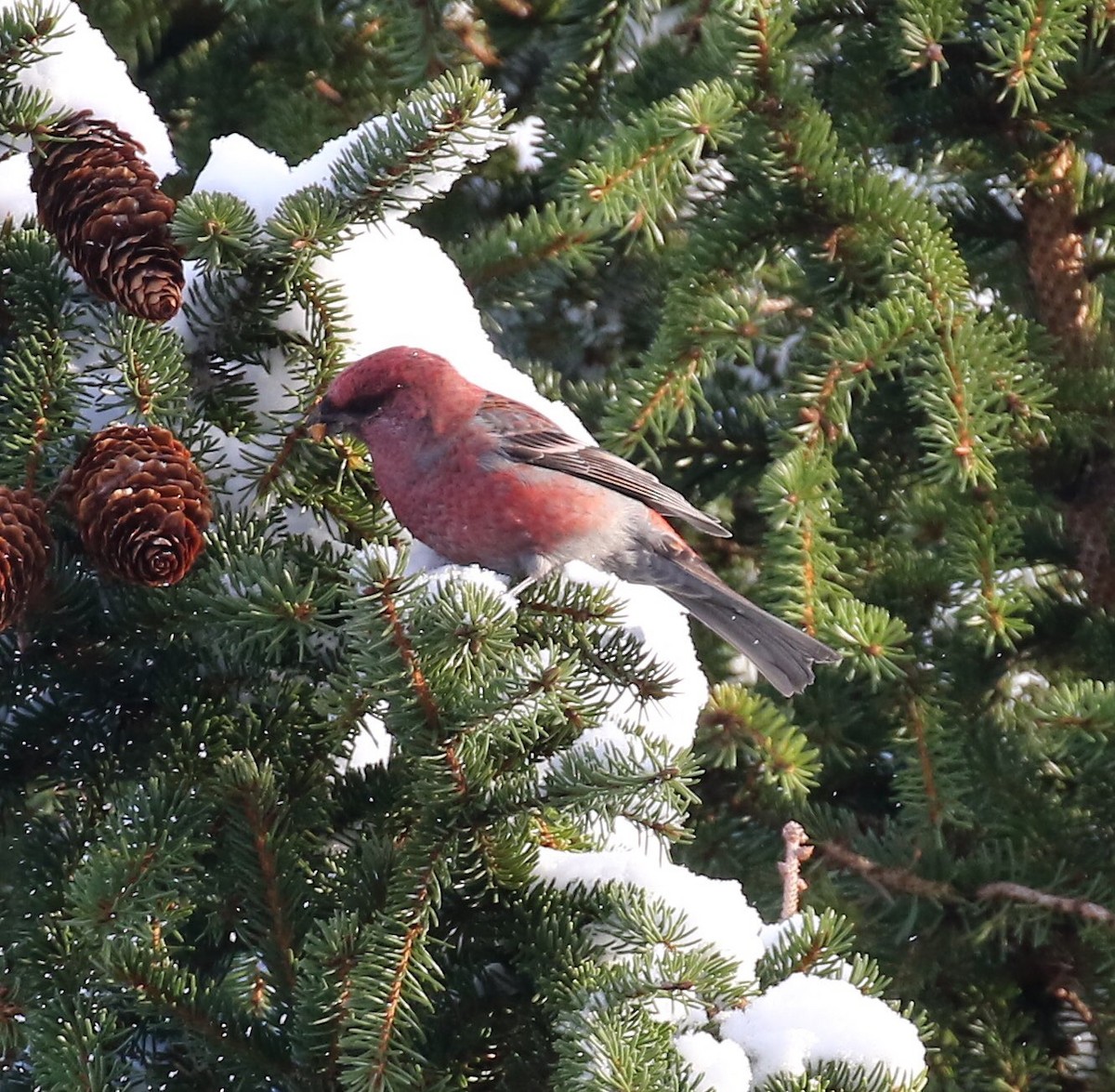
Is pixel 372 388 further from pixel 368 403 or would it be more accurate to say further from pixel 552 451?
pixel 552 451

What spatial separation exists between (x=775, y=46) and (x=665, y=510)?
739 mm

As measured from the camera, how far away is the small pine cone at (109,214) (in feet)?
A: 5.32

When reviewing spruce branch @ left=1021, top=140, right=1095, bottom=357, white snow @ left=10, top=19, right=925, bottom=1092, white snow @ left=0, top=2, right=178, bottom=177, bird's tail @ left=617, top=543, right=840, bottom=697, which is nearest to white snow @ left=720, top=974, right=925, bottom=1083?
white snow @ left=10, top=19, right=925, bottom=1092

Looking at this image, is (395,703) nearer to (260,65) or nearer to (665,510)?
(665,510)

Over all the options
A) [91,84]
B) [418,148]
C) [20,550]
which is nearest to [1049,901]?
[418,148]

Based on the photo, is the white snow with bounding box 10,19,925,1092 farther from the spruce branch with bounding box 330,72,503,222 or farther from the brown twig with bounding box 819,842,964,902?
the brown twig with bounding box 819,842,964,902

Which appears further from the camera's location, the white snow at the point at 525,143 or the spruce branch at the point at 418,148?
the white snow at the point at 525,143

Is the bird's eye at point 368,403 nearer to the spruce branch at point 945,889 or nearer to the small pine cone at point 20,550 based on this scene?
the small pine cone at point 20,550

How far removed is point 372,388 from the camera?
1.81 metres

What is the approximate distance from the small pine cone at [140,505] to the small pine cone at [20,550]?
0.04 meters

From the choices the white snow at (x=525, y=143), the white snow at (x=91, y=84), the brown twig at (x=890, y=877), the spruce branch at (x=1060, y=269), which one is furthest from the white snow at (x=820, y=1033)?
the white snow at (x=525, y=143)

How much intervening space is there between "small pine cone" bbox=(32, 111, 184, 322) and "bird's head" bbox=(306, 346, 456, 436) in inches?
8.7

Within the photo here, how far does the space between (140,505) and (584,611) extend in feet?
1.62

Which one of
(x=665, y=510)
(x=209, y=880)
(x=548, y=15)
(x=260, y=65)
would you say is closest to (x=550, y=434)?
(x=665, y=510)
